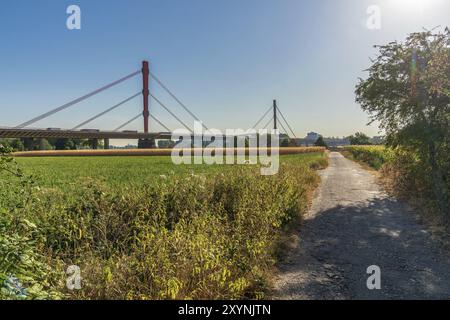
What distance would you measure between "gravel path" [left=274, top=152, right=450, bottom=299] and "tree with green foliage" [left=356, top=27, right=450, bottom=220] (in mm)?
1578

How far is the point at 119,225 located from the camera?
485cm

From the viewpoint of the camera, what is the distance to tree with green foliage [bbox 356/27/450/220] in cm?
739

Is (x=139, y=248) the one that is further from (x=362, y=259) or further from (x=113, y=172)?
(x=113, y=172)

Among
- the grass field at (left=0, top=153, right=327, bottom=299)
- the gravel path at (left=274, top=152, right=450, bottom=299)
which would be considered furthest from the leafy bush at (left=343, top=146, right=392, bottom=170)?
the grass field at (left=0, top=153, right=327, bottom=299)

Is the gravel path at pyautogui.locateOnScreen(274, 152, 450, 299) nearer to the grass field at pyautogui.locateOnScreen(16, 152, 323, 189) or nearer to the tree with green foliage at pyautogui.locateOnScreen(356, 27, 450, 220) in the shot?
the tree with green foliage at pyautogui.locateOnScreen(356, 27, 450, 220)

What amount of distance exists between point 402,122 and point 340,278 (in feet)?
26.1

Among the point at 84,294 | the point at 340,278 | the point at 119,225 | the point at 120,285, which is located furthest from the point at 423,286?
the point at 119,225

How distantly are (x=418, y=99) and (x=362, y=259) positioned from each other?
595 centimetres

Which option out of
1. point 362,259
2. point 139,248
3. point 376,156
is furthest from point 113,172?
point 376,156

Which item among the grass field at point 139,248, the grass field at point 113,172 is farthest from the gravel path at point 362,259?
the grass field at point 113,172

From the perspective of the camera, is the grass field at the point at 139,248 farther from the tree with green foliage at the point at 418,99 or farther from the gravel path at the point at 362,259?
the tree with green foliage at the point at 418,99

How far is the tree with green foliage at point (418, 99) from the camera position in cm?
739
